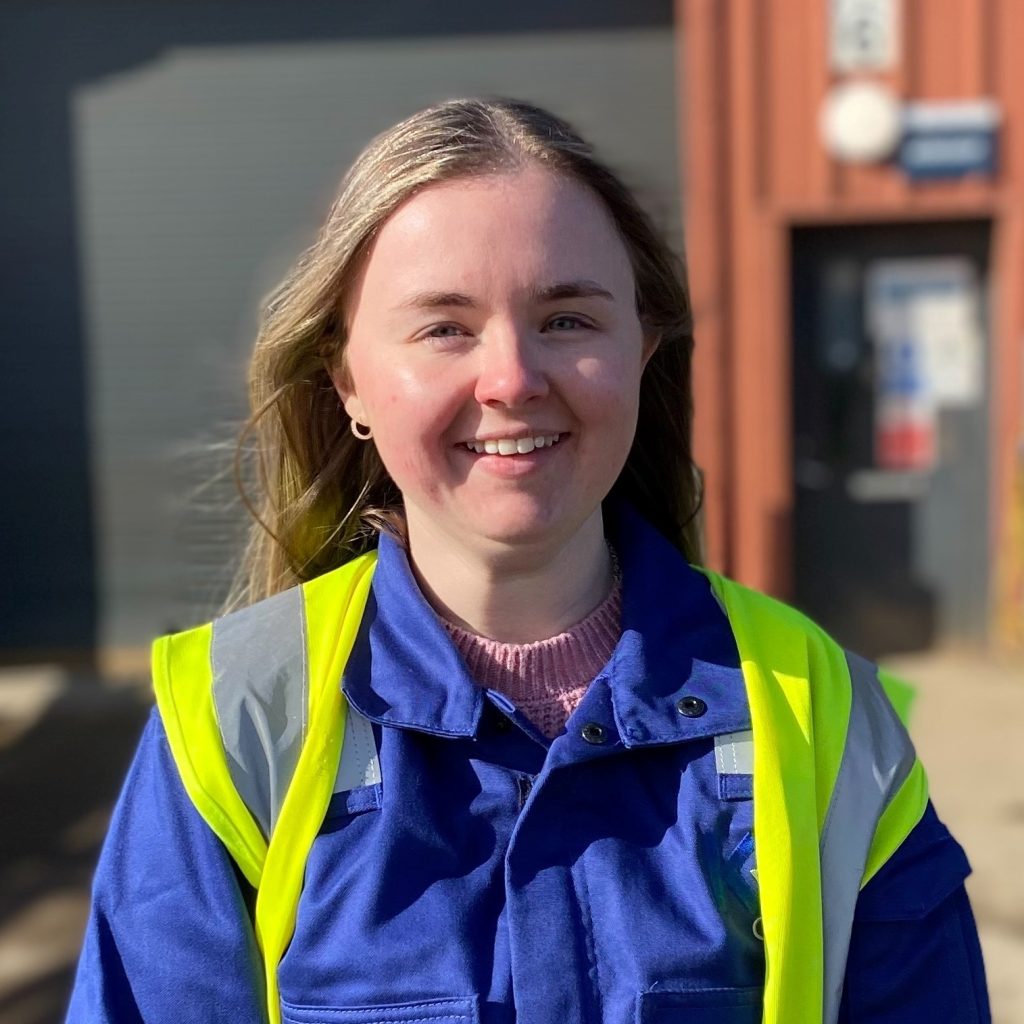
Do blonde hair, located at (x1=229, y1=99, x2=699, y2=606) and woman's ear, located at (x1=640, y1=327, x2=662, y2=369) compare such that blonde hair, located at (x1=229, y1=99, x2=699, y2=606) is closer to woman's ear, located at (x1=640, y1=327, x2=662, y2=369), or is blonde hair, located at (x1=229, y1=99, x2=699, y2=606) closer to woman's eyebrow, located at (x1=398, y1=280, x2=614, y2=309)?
woman's ear, located at (x1=640, y1=327, x2=662, y2=369)

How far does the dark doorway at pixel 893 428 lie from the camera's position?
596 cm

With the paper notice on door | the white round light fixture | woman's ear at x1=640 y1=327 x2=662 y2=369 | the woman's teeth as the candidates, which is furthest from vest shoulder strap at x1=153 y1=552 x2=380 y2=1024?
the paper notice on door

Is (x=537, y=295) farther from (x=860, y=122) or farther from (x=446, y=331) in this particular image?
(x=860, y=122)

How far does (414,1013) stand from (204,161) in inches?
217

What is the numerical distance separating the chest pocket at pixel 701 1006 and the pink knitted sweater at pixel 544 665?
30cm

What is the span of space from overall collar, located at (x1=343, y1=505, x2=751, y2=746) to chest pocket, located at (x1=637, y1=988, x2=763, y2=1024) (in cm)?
23

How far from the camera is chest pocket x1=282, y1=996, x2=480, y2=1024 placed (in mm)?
1246

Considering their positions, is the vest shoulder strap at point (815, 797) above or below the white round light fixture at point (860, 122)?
below

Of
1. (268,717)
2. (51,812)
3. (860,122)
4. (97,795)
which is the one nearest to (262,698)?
(268,717)

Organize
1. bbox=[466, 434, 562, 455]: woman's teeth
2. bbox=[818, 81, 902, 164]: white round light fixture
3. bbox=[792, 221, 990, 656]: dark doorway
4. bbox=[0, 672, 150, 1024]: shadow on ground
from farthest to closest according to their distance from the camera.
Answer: bbox=[792, 221, 990, 656]: dark doorway < bbox=[818, 81, 902, 164]: white round light fixture < bbox=[0, 672, 150, 1024]: shadow on ground < bbox=[466, 434, 562, 455]: woman's teeth

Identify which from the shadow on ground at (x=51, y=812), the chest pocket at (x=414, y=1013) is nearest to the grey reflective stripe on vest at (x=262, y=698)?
the chest pocket at (x=414, y=1013)

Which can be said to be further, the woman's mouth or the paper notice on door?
the paper notice on door

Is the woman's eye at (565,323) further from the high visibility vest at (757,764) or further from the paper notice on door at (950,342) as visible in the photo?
the paper notice on door at (950,342)

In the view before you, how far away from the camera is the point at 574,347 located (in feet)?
4.48
